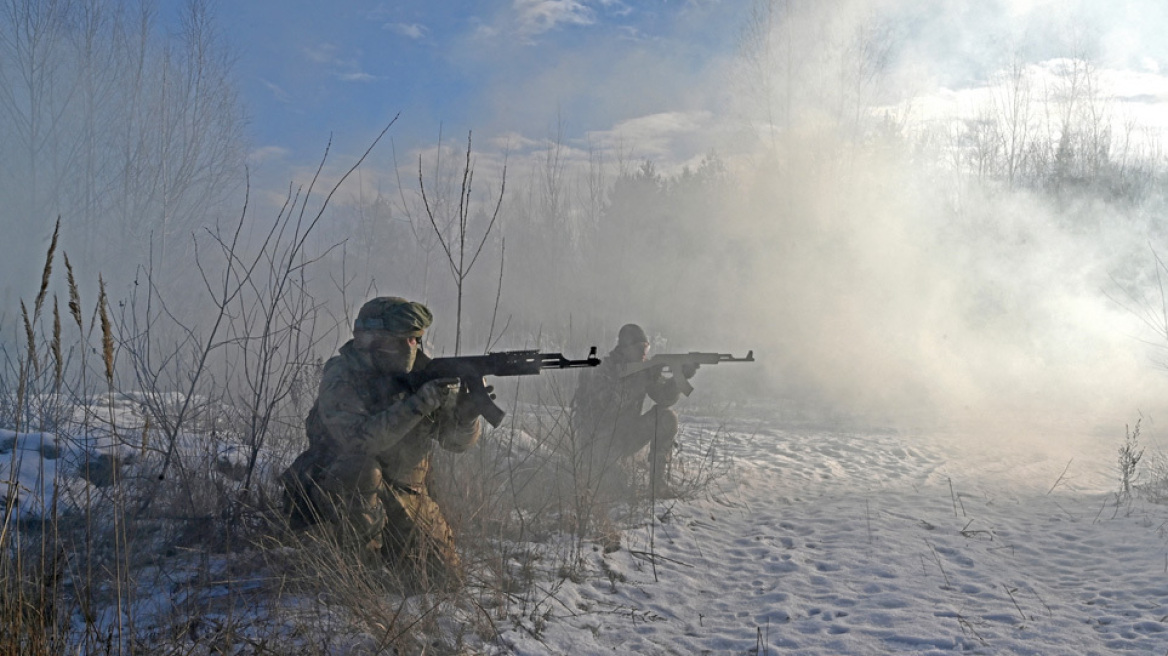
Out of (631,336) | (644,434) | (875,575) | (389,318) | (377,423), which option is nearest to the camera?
(377,423)

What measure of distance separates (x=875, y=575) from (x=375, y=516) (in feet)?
9.29

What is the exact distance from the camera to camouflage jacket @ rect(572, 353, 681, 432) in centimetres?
588

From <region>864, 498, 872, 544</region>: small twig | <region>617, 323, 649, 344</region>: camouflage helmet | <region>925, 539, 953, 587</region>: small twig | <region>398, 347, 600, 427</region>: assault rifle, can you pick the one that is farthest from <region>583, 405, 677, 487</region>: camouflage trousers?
<region>398, 347, 600, 427</region>: assault rifle

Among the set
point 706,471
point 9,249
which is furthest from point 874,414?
point 9,249

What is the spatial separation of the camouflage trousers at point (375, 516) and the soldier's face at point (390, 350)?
1.45ft

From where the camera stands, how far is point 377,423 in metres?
3.07

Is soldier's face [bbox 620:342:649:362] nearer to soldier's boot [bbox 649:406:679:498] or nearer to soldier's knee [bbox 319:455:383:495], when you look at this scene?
soldier's boot [bbox 649:406:679:498]

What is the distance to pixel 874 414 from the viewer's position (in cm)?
1321

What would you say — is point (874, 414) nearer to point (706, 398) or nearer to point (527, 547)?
point (706, 398)

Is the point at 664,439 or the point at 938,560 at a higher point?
the point at 664,439

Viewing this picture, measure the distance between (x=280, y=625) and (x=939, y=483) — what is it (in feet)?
20.7

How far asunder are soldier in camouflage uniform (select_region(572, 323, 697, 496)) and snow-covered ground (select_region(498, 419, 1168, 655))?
0.65 meters

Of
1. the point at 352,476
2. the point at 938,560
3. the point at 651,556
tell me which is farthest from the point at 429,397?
the point at 938,560

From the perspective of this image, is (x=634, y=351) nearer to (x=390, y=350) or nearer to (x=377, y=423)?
(x=390, y=350)
